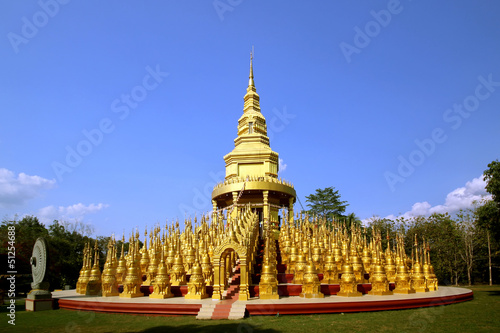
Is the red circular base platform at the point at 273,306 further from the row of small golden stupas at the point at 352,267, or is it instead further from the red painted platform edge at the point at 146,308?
the row of small golden stupas at the point at 352,267

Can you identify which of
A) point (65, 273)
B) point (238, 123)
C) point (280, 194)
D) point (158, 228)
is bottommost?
point (65, 273)

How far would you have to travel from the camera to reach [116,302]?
13547 millimetres

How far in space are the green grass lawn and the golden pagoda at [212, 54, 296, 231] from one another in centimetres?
1510

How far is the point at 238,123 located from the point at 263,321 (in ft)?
95.1

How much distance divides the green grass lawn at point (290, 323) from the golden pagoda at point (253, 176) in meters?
15.1

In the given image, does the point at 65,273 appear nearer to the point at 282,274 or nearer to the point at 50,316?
the point at 50,316

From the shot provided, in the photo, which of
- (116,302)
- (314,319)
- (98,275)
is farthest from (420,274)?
(98,275)

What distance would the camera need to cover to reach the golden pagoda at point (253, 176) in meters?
29.7

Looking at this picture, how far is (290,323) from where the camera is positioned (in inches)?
431

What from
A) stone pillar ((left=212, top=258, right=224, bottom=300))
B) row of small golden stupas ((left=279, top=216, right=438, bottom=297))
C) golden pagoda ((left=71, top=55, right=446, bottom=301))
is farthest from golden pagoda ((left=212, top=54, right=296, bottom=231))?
stone pillar ((left=212, top=258, right=224, bottom=300))

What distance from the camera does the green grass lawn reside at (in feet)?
33.6

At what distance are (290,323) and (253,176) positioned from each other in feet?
69.5

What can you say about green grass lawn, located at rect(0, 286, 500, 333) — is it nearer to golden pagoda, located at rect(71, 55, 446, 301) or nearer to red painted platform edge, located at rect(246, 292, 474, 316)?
red painted platform edge, located at rect(246, 292, 474, 316)

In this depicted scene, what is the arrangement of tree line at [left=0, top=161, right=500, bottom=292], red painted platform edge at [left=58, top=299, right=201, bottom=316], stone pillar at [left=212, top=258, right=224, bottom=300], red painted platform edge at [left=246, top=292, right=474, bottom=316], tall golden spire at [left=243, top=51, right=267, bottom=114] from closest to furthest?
red painted platform edge at [left=246, top=292, right=474, bottom=316]
red painted platform edge at [left=58, top=299, right=201, bottom=316]
stone pillar at [left=212, top=258, right=224, bottom=300]
tree line at [left=0, top=161, right=500, bottom=292]
tall golden spire at [left=243, top=51, right=267, bottom=114]
